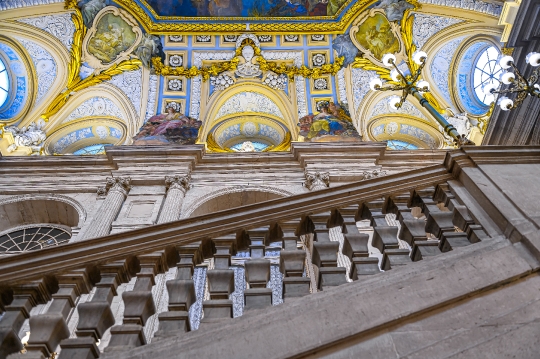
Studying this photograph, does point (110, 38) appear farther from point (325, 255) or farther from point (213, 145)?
point (325, 255)

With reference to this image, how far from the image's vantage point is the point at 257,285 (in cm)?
310

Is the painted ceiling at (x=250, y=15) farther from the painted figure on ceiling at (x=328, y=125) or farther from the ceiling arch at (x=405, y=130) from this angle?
the ceiling arch at (x=405, y=130)

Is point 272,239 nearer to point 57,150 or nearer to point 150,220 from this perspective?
point 150,220

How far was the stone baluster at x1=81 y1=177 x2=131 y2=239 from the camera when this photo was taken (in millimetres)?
9180

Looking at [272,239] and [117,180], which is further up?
[117,180]

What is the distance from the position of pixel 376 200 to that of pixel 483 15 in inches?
416

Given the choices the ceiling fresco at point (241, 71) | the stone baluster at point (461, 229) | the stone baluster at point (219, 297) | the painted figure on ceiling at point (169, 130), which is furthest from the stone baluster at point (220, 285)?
the ceiling fresco at point (241, 71)

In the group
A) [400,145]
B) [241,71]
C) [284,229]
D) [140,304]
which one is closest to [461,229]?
[284,229]

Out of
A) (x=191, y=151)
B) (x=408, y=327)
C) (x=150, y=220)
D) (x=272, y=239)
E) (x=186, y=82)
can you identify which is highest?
(x=186, y=82)

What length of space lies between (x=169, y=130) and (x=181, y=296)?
10.3 metres

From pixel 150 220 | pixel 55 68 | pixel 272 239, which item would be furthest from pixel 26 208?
pixel 272 239

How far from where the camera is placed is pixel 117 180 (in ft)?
34.8

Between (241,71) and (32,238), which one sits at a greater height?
(241,71)

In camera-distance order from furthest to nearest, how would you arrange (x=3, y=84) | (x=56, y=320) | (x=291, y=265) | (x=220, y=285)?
(x=3, y=84) → (x=291, y=265) → (x=220, y=285) → (x=56, y=320)
